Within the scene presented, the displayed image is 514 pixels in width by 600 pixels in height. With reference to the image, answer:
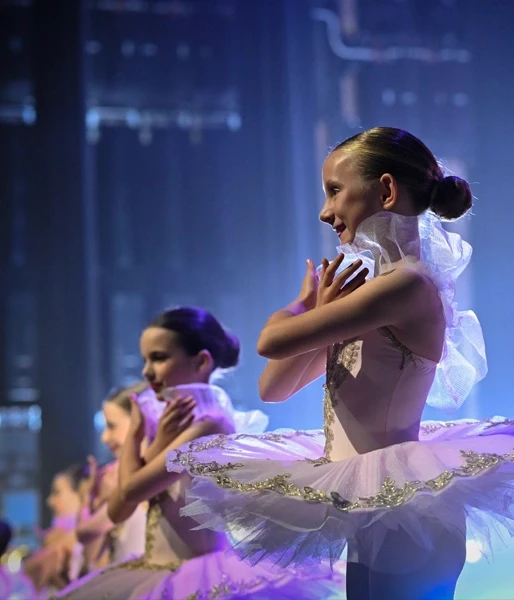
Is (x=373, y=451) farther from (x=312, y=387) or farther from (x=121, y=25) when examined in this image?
(x=121, y=25)

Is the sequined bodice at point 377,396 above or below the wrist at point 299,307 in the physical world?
below

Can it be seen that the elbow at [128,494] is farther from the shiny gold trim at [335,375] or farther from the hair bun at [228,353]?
the shiny gold trim at [335,375]

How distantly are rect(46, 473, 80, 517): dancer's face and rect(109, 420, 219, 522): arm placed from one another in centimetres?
180

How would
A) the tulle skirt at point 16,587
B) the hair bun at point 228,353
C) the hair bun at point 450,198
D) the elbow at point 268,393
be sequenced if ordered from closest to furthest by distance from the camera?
the hair bun at point 450,198 < the elbow at point 268,393 < the hair bun at point 228,353 < the tulle skirt at point 16,587

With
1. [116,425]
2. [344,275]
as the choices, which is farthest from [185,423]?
[116,425]

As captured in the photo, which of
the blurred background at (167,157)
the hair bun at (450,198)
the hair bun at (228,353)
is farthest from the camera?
the blurred background at (167,157)

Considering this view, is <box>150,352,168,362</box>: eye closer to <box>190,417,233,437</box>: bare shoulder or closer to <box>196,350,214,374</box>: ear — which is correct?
<box>196,350,214,374</box>: ear

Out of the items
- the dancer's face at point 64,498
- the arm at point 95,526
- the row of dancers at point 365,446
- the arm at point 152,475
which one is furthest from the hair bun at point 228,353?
the dancer's face at point 64,498

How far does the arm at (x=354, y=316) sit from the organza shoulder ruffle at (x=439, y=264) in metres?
0.07

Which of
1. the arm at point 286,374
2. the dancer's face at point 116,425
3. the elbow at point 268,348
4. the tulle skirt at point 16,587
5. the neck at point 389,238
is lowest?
the tulle skirt at point 16,587

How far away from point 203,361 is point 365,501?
953mm

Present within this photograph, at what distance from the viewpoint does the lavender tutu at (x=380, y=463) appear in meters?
1.04

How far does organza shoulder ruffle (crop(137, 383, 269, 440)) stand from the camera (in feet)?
6.03

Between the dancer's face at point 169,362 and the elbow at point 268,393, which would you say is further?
the dancer's face at point 169,362
